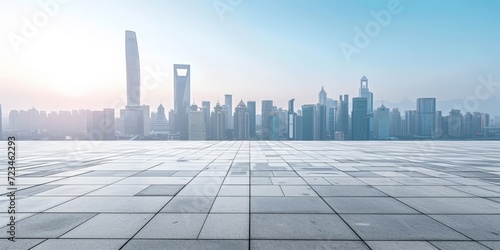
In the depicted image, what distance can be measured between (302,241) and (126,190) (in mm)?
6520

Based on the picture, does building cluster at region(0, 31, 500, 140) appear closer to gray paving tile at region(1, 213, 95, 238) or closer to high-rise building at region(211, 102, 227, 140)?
high-rise building at region(211, 102, 227, 140)

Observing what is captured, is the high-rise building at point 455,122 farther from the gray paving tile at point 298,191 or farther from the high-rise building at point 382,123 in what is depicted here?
the gray paving tile at point 298,191

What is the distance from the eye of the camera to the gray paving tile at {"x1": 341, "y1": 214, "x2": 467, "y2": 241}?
489 cm

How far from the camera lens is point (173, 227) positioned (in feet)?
17.5

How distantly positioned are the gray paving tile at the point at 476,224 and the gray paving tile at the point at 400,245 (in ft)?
4.09

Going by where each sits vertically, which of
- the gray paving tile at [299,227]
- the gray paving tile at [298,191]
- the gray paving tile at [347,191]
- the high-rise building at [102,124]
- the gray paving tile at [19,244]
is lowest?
the gray paving tile at [19,244]

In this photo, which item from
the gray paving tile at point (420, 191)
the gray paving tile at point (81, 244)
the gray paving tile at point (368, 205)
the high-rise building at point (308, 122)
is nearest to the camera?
the gray paving tile at point (81, 244)

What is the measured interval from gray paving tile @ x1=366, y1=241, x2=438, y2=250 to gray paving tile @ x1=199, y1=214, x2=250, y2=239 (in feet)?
8.08

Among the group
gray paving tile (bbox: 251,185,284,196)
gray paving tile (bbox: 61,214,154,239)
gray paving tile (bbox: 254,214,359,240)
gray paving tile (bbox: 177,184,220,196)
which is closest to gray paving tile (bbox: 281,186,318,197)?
gray paving tile (bbox: 251,185,284,196)

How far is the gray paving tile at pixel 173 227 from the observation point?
491 centimetres

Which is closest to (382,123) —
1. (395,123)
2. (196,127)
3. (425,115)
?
(395,123)

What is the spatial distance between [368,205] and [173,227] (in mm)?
5327

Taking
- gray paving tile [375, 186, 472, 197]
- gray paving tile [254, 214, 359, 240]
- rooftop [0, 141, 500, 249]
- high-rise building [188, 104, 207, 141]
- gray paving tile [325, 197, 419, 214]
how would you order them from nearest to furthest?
rooftop [0, 141, 500, 249], gray paving tile [254, 214, 359, 240], gray paving tile [325, 197, 419, 214], gray paving tile [375, 186, 472, 197], high-rise building [188, 104, 207, 141]

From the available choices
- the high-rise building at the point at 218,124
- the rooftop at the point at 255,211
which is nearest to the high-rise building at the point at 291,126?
the high-rise building at the point at 218,124
